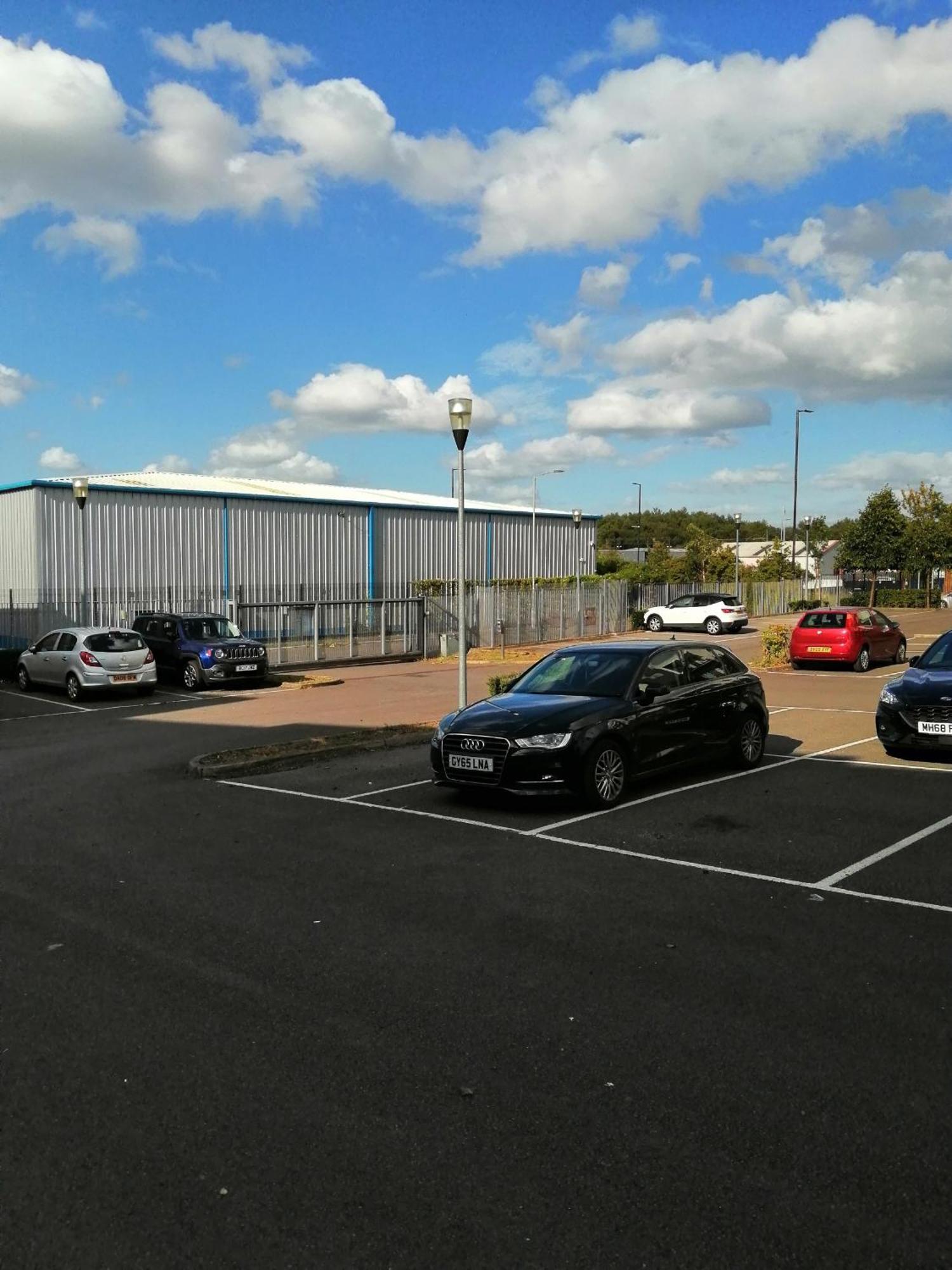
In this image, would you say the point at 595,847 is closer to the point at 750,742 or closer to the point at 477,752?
the point at 477,752

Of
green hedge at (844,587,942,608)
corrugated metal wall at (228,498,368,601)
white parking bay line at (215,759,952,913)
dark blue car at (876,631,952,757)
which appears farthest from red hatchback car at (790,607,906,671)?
green hedge at (844,587,942,608)

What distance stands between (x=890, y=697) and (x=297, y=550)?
93.8 feet

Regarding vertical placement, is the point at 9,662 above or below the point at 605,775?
above

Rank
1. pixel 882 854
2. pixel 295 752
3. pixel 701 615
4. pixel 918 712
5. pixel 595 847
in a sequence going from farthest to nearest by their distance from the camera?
pixel 701 615, pixel 295 752, pixel 918 712, pixel 595 847, pixel 882 854

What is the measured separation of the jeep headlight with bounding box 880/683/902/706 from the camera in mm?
11734

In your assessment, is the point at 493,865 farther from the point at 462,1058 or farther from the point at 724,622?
→ the point at 724,622

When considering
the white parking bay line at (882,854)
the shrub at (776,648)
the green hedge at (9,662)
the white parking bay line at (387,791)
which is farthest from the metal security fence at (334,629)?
the white parking bay line at (882,854)

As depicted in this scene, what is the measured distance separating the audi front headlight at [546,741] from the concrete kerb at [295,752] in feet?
13.2

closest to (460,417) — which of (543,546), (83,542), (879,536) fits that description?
(83,542)

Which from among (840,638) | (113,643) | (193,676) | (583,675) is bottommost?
(193,676)

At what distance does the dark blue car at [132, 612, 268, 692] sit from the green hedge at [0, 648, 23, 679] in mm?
2793

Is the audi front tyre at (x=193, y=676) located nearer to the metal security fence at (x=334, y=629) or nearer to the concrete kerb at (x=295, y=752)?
the metal security fence at (x=334, y=629)

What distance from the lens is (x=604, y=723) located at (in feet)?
31.3

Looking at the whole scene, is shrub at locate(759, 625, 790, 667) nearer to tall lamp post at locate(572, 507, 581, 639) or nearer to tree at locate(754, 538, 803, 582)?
tall lamp post at locate(572, 507, 581, 639)
